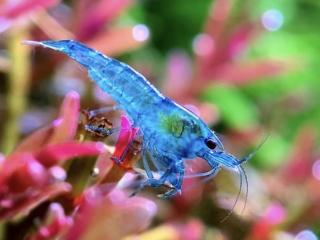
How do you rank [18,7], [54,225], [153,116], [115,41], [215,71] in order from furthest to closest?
[215,71] < [115,41] < [18,7] < [54,225] < [153,116]

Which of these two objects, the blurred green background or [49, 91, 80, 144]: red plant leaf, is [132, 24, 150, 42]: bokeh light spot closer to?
the blurred green background

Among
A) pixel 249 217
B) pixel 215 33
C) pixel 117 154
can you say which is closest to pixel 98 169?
pixel 117 154

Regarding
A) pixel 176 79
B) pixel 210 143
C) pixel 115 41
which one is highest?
pixel 210 143

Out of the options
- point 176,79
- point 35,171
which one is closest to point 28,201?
point 35,171

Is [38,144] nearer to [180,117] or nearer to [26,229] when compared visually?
[26,229]

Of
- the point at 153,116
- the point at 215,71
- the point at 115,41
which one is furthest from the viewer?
the point at 215,71

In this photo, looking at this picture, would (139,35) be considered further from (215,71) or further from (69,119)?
(69,119)

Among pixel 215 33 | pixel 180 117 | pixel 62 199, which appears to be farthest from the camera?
pixel 215 33
